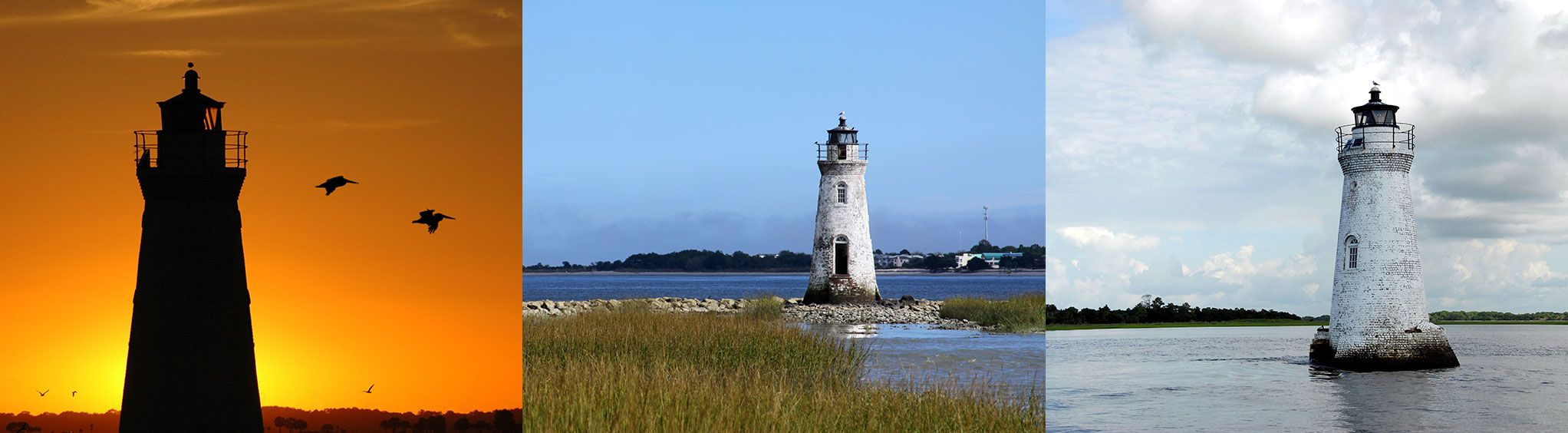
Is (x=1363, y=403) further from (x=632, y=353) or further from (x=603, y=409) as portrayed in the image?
(x=603, y=409)

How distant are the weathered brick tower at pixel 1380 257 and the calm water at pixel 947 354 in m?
8.16

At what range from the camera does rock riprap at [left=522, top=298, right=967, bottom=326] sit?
36406 mm

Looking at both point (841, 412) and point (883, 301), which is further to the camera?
point (883, 301)

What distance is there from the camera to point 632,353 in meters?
16.0

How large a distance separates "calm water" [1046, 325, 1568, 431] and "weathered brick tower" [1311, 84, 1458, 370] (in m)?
0.94

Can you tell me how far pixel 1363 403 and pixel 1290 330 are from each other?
61205mm

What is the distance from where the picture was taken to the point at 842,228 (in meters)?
38.8

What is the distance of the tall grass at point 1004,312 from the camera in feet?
107

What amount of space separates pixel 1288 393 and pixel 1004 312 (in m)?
11.2

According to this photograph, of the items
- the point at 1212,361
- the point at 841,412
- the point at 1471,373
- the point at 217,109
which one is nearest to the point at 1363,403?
the point at 1471,373

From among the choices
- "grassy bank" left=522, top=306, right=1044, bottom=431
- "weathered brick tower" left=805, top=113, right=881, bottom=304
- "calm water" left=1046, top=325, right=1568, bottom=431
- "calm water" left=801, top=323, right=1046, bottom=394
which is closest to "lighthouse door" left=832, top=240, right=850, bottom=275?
"weathered brick tower" left=805, top=113, right=881, bottom=304

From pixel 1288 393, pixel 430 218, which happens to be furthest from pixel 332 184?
pixel 1288 393

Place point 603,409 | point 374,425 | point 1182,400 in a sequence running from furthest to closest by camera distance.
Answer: point 1182,400, point 374,425, point 603,409

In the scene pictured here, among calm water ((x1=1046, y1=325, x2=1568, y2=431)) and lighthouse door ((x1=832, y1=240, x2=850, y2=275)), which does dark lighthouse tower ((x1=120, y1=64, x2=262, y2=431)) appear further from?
lighthouse door ((x1=832, y1=240, x2=850, y2=275))
